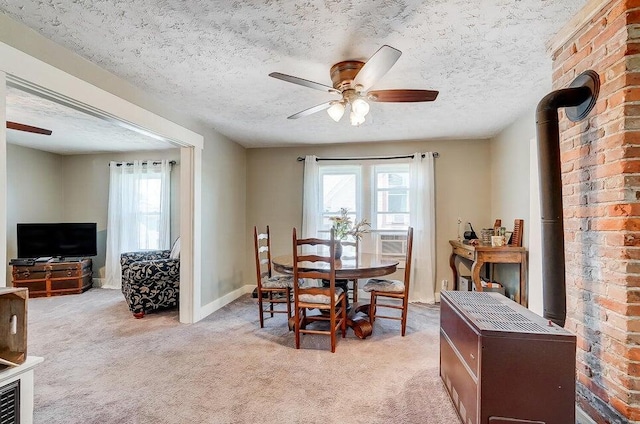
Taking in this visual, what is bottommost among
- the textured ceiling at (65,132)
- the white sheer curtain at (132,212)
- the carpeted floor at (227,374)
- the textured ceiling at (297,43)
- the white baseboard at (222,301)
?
the carpeted floor at (227,374)

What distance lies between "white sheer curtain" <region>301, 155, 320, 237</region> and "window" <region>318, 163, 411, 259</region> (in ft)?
0.39

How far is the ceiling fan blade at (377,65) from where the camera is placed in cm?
167

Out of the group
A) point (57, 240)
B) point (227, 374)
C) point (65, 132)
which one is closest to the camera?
point (227, 374)

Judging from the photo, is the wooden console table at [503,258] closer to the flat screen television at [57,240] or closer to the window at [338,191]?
the window at [338,191]

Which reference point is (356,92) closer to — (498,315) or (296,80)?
(296,80)

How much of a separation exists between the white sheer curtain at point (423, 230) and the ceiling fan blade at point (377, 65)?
8.79 feet

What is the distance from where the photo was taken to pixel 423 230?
4.60 m

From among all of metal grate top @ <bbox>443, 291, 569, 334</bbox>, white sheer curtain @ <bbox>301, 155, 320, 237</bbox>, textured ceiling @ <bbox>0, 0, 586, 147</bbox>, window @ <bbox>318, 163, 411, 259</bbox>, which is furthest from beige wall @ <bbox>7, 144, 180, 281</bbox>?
metal grate top @ <bbox>443, 291, 569, 334</bbox>

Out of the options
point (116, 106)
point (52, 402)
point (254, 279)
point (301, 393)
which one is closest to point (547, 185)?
point (301, 393)

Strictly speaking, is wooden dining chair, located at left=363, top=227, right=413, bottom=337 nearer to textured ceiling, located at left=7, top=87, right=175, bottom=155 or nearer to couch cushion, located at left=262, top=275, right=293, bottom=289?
couch cushion, located at left=262, top=275, right=293, bottom=289

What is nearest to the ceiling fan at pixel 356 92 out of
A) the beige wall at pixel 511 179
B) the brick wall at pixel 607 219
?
the brick wall at pixel 607 219

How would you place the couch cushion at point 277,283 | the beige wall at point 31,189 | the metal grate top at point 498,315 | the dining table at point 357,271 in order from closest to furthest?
the metal grate top at point 498,315 < the dining table at point 357,271 < the couch cushion at point 277,283 < the beige wall at point 31,189

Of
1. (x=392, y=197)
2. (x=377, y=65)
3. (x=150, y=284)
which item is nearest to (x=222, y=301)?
(x=150, y=284)

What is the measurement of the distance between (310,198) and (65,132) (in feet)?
10.9
